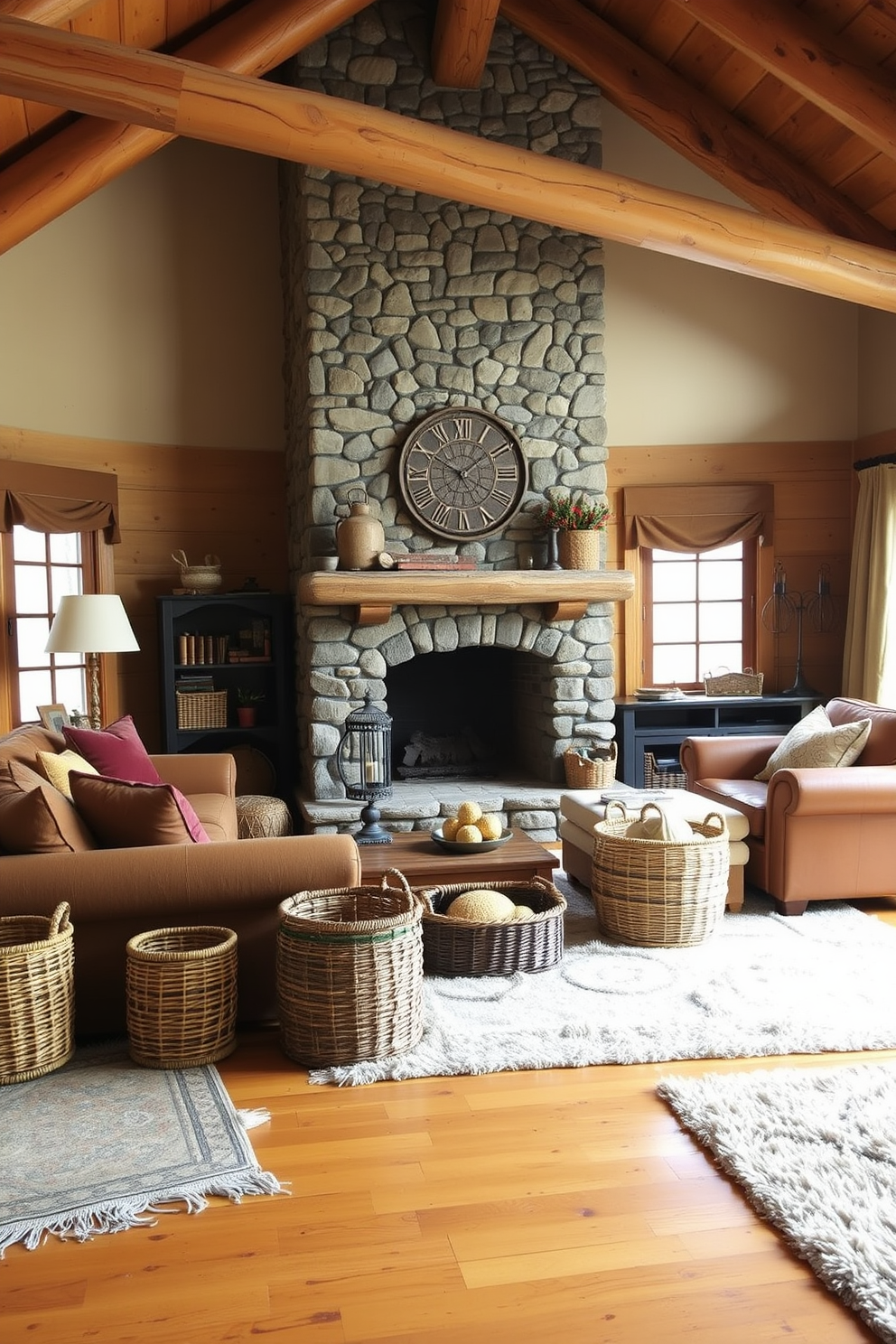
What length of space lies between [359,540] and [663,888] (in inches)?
108

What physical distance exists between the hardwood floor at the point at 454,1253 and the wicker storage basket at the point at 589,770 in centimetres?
354

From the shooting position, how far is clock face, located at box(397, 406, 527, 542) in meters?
6.56

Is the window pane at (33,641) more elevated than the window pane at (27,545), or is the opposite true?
the window pane at (27,545)

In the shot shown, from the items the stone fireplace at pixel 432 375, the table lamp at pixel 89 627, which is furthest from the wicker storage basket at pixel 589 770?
the table lamp at pixel 89 627

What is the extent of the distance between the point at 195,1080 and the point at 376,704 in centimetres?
326

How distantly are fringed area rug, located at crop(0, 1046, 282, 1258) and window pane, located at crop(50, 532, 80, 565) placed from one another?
4086 mm

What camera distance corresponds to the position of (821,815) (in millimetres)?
4867

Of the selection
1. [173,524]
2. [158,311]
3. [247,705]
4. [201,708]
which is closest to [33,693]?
[201,708]

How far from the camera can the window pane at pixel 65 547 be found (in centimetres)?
682

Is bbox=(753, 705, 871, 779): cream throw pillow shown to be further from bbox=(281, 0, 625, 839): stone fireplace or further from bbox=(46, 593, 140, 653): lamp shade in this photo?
bbox=(46, 593, 140, 653): lamp shade

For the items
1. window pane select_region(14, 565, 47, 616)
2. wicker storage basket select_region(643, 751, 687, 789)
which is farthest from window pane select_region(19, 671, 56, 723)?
wicker storage basket select_region(643, 751, 687, 789)

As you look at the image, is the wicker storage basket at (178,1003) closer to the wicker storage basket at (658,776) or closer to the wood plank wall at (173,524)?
the wood plank wall at (173,524)

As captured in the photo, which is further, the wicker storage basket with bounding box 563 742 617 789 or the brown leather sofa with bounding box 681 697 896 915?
the wicker storage basket with bounding box 563 742 617 789

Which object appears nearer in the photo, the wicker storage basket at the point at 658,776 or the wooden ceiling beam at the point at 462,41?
the wooden ceiling beam at the point at 462,41
